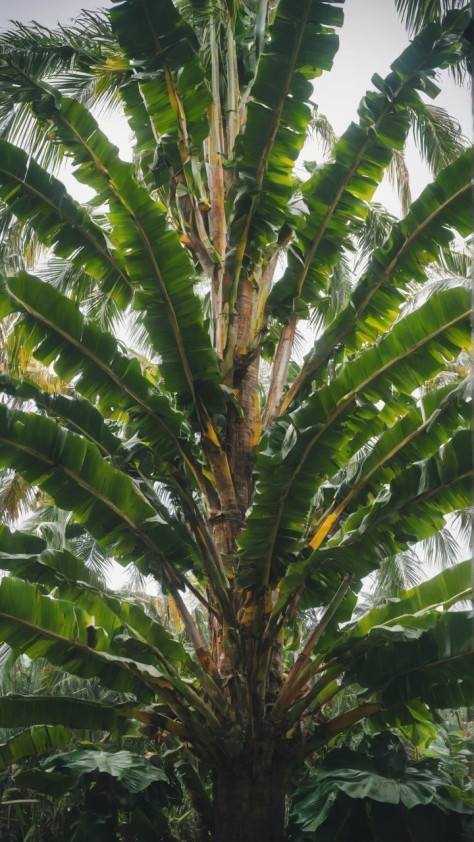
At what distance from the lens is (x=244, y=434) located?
159 inches

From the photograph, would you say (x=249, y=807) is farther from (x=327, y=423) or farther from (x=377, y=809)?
(x=327, y=423)

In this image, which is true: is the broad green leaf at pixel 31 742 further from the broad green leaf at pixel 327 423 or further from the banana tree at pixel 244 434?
the broad green leaf at pixel 327 423

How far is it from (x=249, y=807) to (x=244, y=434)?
1.96 metres

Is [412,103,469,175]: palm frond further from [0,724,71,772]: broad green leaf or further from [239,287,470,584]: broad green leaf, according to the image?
[0,724,71,772]: broad green leaf

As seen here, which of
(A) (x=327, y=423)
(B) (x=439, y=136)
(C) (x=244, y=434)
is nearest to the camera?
(A) (x=327, y=423)

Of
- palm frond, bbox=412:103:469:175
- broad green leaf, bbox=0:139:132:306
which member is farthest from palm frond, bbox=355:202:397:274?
broad green leaf, bbox=0:139:132:306

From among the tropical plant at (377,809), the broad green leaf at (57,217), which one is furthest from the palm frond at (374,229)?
the tropical plant at (377,809)

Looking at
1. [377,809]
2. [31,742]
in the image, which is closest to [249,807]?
[377,809]

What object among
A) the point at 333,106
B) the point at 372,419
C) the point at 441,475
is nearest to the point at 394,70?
the point at 333,106

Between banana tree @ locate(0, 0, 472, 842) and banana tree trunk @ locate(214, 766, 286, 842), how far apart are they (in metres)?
0.01

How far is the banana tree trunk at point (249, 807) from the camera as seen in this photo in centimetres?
310

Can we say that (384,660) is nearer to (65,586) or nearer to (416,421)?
(416,421)

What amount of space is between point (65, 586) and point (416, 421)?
200cm

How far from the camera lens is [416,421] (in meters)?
3.39
